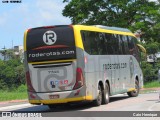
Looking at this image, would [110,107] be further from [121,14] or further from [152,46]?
[152,46]

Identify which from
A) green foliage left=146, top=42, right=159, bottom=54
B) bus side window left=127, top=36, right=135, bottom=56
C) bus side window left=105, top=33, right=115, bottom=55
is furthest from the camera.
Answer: green foliage left=146, top=42, right=159, bottom=54

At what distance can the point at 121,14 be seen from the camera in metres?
54.2

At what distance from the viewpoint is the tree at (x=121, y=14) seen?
5303 cm

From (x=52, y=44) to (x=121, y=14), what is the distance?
35450mm

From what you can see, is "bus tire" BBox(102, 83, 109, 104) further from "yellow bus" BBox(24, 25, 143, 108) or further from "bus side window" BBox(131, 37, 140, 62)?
"bus side window" BBox(131, 37, 140, 62)

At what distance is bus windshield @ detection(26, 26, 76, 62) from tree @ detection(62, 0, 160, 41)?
32.9 meters

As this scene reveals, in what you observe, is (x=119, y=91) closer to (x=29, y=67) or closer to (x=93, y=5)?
(x=29, y=67)

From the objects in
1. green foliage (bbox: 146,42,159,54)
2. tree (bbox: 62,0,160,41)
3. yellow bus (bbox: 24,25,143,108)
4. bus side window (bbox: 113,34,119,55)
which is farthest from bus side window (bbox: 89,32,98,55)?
green foliage (bbox: 146,42,159,54)

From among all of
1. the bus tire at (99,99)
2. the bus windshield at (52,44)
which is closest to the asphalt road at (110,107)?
the bus tire at (99,99)

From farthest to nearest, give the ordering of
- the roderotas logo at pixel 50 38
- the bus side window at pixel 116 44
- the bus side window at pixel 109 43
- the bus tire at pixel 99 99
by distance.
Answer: the bus side window at pixel 116 44 < the bus side window at pixel 109 43 < the bus tire at pixel 99 99 < the roderotas logo at pixel 50 38

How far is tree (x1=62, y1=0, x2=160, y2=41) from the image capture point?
2088 inches

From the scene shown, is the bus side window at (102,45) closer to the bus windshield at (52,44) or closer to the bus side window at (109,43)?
the bus side window at (109,43)

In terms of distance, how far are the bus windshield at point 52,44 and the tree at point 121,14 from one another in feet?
108

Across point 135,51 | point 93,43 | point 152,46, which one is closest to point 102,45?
point 93,43
